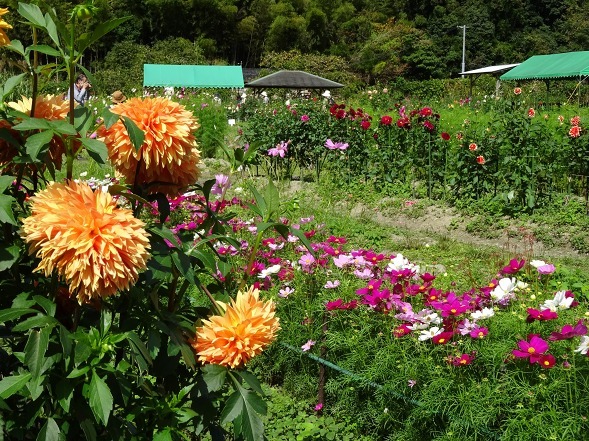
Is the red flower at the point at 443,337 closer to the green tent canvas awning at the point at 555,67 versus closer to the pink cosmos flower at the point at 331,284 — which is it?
the pink cosmos flower at the point at 331,284

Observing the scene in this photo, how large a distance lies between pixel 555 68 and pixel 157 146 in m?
24.0

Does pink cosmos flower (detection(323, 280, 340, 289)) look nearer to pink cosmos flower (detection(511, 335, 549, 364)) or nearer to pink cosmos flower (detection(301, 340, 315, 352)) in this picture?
pink cosmos flower (detection(301, 340, 315, 352))

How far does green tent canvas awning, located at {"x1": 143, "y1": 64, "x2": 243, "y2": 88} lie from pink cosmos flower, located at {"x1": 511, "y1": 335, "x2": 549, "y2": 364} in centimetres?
1995

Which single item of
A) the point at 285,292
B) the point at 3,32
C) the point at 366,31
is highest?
the point at 366,31

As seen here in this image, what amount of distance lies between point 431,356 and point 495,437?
0.34 m

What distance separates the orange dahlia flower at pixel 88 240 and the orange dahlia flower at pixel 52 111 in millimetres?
Answer: 217

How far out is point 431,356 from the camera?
231 centimetres

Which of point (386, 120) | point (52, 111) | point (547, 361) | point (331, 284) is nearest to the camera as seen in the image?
point (52, 111)

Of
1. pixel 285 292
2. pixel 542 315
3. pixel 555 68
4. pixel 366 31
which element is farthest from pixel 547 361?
pixel 366 31

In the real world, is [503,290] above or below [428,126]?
below

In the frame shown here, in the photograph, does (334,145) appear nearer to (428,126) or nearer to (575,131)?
(428,126)

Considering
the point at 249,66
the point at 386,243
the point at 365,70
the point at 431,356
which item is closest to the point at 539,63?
the point at 365,70

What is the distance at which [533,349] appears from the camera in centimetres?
201

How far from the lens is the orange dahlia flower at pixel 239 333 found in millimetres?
1078
